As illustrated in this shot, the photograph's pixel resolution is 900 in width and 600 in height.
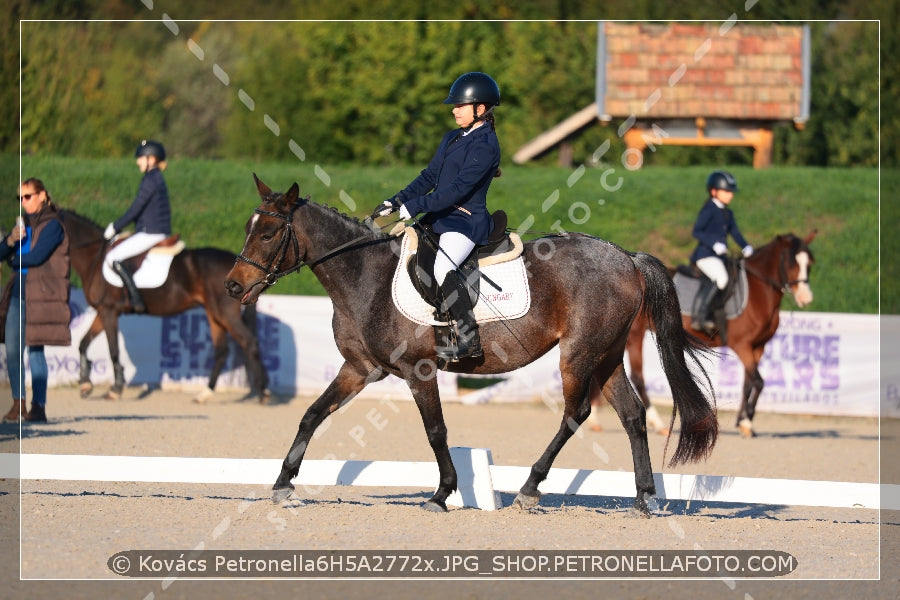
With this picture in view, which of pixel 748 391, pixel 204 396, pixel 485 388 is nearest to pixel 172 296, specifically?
pixel 204 396

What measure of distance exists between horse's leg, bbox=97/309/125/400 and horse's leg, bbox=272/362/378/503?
25.8ft

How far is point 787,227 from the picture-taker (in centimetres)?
2089

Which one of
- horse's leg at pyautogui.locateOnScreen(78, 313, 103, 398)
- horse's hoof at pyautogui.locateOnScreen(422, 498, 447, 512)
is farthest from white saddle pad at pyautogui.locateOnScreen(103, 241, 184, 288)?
horse's hoof at pyautogui.locateOnScreen(422, 498, 447, 512)

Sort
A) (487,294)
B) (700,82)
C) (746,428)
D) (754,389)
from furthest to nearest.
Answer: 1. (700,82)
2. (754,389)
3. (746,428)
4. (487,294)

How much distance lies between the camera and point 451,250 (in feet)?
23.6

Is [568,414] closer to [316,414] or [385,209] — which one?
[316,414]

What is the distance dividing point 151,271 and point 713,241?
21.9ft

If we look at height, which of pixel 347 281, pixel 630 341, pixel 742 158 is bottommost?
pixel 630 341

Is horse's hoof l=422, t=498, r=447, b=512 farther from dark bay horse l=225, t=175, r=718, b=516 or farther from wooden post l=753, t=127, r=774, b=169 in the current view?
wooden post l=753, t=127, r=774, b=169

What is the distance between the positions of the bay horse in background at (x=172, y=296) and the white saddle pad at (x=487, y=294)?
7.73m

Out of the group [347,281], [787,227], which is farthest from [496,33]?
[347,281]

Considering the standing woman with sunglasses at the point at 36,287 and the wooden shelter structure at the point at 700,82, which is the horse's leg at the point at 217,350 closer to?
the standing woman with sunglasses at the point at 36,287

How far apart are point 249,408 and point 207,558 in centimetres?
901
